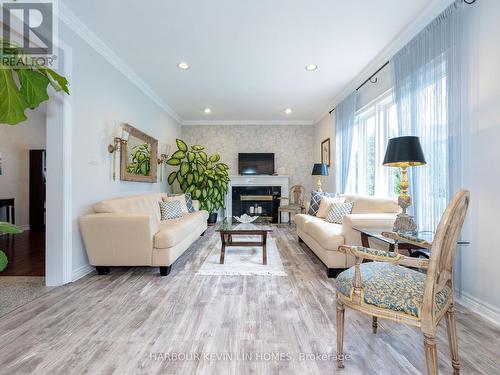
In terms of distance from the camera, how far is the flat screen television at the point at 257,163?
6410 millimetres

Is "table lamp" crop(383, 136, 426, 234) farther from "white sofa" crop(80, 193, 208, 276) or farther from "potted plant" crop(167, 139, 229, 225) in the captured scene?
"potted plant" crop(167, 139, 229, 225)

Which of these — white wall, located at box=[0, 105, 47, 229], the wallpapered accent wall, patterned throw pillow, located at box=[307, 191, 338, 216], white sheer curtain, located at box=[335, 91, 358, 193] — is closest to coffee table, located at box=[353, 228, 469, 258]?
patterned throw pillow, located at box=[307, 191, 338, 216]

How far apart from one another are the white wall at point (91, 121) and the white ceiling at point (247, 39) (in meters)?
0.29

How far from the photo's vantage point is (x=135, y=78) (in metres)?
3.82

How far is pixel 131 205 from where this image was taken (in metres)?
3.23

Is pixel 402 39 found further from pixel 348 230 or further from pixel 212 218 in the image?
pixel 212 218

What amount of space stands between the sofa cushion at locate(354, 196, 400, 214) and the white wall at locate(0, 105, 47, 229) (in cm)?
601

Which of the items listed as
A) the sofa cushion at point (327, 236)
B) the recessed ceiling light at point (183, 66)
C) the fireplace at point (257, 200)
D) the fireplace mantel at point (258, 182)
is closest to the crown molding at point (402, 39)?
the sofa cushion at point (327, 236)

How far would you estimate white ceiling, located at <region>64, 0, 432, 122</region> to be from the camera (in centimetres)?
231

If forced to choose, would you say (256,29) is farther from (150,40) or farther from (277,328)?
(277,328)

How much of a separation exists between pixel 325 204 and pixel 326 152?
2032 millimetres

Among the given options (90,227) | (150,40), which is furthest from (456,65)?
(90,227)

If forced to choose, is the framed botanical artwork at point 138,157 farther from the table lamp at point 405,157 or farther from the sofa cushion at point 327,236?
the table lamp at point 405,157

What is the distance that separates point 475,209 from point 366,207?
125 centimetres
